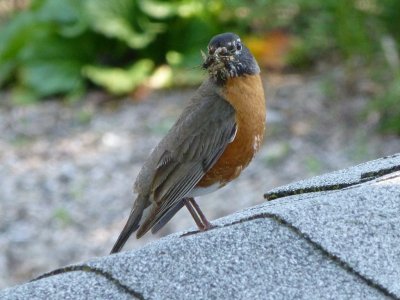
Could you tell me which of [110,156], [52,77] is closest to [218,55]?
[110,156]

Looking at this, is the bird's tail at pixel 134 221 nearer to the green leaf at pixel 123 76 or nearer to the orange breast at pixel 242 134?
the orange breast at pixel 242 134

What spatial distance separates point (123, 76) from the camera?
9.50 metres

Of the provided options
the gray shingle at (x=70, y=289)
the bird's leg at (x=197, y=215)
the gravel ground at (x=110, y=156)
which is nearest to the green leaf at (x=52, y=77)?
the gravel ground at (x=110, y=156)

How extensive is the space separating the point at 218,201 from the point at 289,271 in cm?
511

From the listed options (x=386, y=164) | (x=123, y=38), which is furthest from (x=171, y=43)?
(x=386, y=164)

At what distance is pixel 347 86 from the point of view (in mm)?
8711

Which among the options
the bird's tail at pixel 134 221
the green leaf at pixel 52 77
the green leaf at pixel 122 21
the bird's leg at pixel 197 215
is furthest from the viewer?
the green leaf at pixel 52 77

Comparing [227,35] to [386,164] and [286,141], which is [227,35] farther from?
[286,141]

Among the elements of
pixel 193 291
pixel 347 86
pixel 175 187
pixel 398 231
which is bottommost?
pixel 347 86

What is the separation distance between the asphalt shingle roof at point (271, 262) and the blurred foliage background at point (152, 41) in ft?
19.2

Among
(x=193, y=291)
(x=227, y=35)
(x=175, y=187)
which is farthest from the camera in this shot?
(x=227, y=35)

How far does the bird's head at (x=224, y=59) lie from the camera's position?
4.18m

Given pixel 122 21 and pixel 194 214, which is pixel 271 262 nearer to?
pixel 194 214

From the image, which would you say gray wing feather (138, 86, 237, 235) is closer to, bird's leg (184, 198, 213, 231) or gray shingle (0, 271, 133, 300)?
bird's leg (184, 198, 213, 231)
